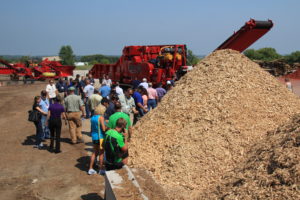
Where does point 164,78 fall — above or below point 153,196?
above

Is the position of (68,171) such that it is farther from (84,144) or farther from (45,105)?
(45,105)

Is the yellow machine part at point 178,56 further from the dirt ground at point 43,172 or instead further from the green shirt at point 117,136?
the green shirt at point 117,136

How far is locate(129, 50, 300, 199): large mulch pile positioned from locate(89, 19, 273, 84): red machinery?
299cm

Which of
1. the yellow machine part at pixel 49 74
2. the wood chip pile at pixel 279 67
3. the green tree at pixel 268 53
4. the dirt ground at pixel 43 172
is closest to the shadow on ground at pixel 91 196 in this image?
the dirt ground at pixel 43 172

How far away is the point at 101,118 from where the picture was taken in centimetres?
652

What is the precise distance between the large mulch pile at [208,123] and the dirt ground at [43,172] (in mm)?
1208

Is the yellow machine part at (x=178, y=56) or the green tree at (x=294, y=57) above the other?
the green tree at (x=294, y=57)

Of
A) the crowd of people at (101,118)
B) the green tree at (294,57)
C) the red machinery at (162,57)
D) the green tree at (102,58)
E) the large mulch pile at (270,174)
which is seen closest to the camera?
the large mulch pile at (270,174)

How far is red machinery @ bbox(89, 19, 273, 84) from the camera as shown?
37.0ft

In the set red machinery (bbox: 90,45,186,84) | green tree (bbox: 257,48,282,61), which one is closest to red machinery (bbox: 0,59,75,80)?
red machinery (bbox: 90,45,186,84)

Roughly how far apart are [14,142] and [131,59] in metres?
9.17

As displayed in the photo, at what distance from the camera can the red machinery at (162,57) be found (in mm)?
11281

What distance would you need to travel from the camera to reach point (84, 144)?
8945 millimetres

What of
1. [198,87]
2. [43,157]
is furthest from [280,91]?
[43,157]
